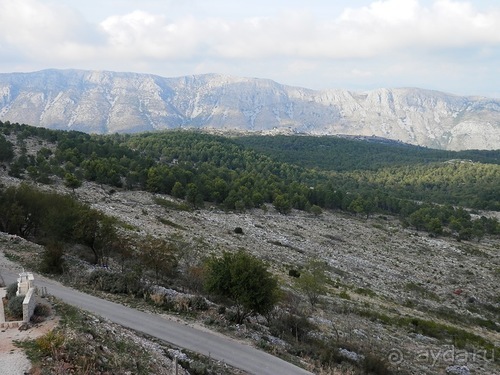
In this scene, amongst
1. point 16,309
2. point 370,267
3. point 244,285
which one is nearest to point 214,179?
point 370,267

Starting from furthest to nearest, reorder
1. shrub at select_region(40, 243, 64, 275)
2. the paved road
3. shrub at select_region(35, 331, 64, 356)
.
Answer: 1. shrub at select_region(40, 243, 64, 275)
2. the paved road
3. shrub at select_region(35, 331, 64, 356)

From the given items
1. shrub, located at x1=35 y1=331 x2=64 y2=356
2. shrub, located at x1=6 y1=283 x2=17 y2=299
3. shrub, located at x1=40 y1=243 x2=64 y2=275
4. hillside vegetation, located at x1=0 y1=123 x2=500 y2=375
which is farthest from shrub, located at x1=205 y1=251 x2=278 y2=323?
shrub, located at x1=35 y1=331 x2=64 y2=356

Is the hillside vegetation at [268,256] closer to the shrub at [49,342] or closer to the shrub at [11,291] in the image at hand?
the shrub at [49,342]

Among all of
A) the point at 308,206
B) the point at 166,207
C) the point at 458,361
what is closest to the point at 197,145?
the point at 308,206

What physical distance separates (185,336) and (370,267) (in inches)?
1968

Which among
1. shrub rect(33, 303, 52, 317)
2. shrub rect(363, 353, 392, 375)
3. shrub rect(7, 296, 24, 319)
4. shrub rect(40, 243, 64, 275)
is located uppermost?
shrub rect(7, 296, 24, 319)

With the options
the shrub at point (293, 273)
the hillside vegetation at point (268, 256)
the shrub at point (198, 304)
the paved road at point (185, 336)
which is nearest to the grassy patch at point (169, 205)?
the hillside vegetation at point (268, 256)

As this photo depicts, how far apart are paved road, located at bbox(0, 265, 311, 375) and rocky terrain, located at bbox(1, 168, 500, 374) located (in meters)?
2.60

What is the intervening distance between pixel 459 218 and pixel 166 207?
89.5m

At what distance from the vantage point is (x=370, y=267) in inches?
2771

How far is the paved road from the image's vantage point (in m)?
24.7

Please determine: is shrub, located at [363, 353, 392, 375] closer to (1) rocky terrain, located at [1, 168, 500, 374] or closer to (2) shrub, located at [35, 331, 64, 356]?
(1) rocky terrain, located at [1, 168, 500, 374]

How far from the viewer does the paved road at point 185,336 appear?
81.0 ft

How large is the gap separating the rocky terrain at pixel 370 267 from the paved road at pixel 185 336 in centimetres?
260
